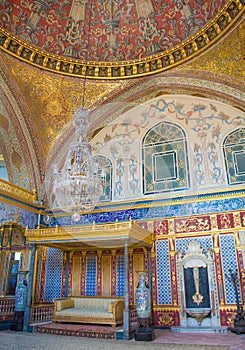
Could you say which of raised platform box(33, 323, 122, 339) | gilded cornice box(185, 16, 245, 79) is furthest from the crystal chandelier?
gilded cornice box(185, 16, 245, 79)

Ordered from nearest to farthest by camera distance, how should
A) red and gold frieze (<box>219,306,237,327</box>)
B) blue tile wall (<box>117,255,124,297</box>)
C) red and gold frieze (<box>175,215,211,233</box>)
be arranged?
red and gold frieze (<box>219,306,237,327</box>) < red and gold frieze (<box>175,215,211,233</box>) < blue tile wall (<box>117,255,124,297</box>)

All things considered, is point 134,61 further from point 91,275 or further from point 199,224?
point 91,275

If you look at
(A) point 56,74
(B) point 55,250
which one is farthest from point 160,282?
(A) point 56,74

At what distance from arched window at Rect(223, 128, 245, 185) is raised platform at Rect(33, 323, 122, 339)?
554 cm

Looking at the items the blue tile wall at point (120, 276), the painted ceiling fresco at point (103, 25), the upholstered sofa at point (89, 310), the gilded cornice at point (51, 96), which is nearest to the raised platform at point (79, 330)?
the upholstered sofa at point (89, 310)

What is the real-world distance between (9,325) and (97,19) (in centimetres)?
1005

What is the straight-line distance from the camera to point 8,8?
30.6 ft

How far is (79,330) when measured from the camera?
7.98 meters

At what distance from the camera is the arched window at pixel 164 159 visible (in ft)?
34.5

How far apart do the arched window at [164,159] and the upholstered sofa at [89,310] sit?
151 inches

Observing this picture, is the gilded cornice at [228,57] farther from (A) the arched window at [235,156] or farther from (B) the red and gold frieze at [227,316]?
(B) the red and gold frieze at [227,316]

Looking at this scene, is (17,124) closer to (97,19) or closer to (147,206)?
(97,19)

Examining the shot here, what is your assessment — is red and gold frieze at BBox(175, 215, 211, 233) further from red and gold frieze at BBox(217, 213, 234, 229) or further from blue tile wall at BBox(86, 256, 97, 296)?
blue tile wall at BBox(86, 256, 97, 296)

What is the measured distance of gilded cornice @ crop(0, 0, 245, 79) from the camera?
8727 millimetres
